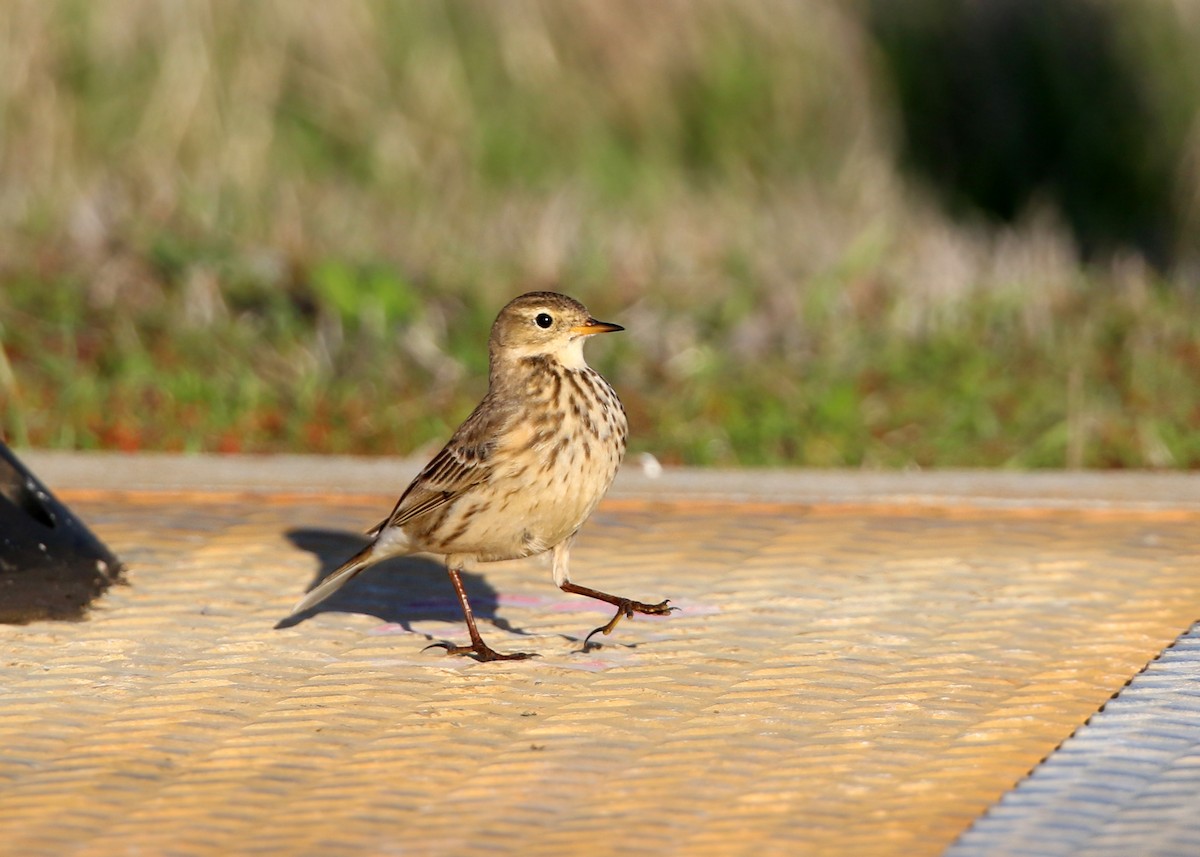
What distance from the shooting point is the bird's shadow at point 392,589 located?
17.5ft

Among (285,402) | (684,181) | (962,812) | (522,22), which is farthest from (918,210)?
(962,812)

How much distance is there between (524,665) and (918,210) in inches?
359

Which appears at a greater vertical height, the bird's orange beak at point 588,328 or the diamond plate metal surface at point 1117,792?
the bird's orange beak at point 588,328

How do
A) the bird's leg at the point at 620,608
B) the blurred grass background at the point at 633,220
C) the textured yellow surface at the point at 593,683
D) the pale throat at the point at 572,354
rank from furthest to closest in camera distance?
the blurred grass background at the point at 633,220 < the pale throat at the point at 572,354 < the bird's leg at the point at 620,608 < the textured yellow surface at the point at 593,683

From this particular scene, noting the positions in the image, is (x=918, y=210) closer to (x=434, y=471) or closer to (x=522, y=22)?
(x=522, y=22)

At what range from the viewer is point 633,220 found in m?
11.7

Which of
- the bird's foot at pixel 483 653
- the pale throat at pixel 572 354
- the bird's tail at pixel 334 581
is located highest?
the pale throat at pixel 572 354

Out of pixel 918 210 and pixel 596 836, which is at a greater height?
pixel 918 210

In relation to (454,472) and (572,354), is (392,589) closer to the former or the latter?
(454,472)

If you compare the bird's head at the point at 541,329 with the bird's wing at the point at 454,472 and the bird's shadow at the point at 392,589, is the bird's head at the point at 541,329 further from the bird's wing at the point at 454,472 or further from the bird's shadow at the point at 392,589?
the bird's shadow at the point at 392,589

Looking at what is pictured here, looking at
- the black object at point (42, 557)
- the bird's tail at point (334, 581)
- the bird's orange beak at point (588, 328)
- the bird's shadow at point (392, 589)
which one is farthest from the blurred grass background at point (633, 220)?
the bird's tail at point (334, 581)

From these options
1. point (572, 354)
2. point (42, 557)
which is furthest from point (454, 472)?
point (42, 557)

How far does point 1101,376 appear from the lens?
351 inches

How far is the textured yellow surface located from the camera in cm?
350
